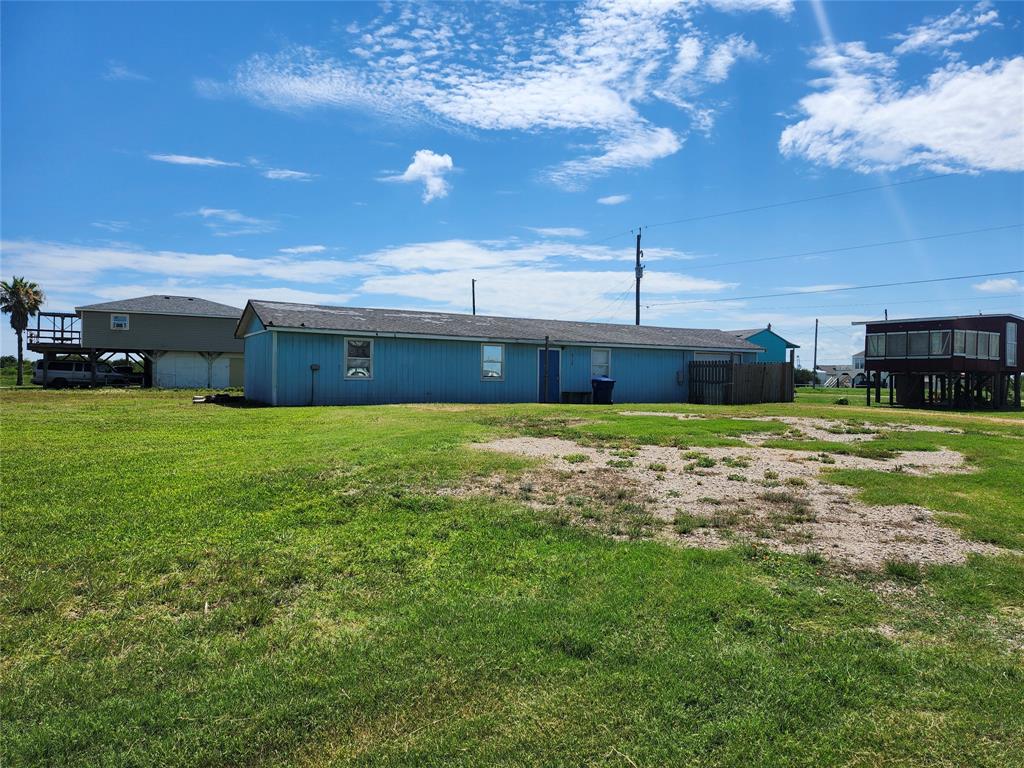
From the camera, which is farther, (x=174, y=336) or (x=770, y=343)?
(x=770, y=343)

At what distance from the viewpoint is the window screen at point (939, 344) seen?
27.0 m

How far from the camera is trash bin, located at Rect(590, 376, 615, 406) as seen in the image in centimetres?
2458

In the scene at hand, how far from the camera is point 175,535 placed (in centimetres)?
531

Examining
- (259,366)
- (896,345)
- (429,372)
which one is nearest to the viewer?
(259,366)

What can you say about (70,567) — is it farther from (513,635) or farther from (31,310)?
(31,310)

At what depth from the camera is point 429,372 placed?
2269 centimetres

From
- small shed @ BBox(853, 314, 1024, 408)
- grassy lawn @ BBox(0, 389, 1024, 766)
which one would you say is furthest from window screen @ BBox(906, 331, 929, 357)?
grassy lawn @ BBox(0, 389, 1024, 766)

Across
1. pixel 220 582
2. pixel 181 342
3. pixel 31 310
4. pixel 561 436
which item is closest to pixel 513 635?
pixel 220 582

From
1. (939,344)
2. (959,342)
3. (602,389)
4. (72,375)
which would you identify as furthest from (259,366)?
(959,342)

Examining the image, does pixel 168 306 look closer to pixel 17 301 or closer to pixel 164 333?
pixel 164 333

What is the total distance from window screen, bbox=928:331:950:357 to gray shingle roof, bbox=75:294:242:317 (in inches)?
1387

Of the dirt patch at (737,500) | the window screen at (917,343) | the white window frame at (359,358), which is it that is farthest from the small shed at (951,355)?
the white window frame at (359,358)

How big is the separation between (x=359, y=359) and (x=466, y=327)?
4581mm

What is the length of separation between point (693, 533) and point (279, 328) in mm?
16767
